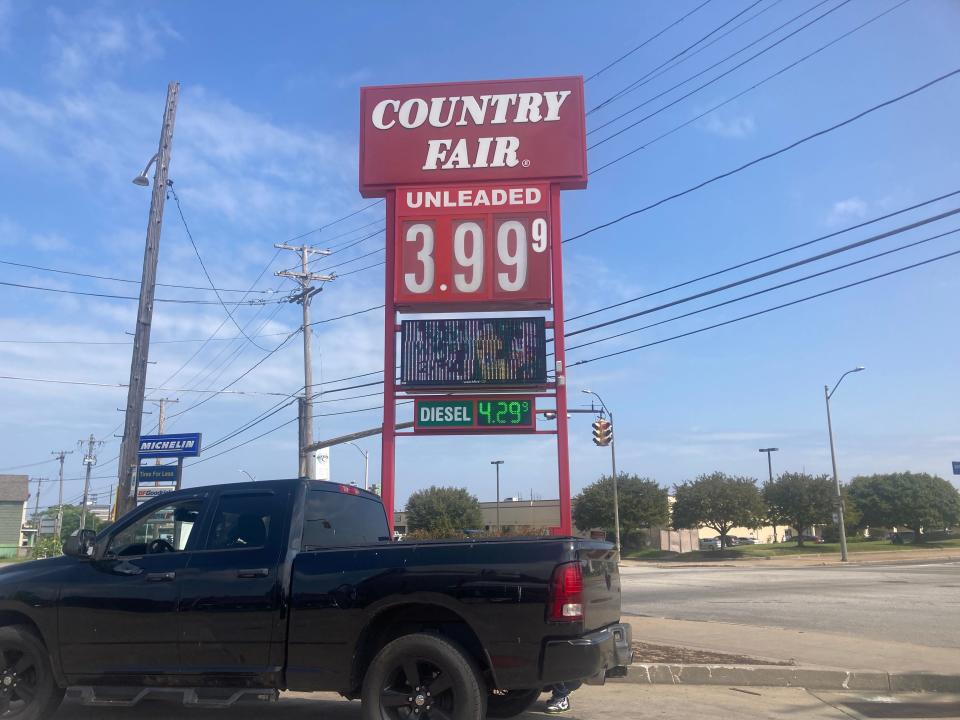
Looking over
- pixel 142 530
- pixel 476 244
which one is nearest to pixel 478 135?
pixel 476 244

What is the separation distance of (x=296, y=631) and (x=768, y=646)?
6916mm

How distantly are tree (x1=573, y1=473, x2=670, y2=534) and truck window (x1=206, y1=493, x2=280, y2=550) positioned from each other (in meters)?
54.5

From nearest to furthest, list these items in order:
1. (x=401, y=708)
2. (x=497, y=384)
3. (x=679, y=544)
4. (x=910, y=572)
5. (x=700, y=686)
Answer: (x=401, y=708), (x=700, y=686), (x=497, y=384), (x=910, y=572), (x=679, y=544)

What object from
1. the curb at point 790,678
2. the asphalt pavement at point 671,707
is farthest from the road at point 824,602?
the asphalt pavement at point 671,707

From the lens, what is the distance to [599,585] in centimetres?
598

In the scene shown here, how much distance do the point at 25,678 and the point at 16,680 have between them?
0.06 meters

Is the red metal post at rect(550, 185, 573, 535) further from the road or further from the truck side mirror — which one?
the truck side mirror

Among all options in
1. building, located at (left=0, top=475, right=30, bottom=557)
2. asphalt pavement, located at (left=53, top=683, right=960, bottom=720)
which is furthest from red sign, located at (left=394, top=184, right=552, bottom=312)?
building, located at (left=0, top=475, right=30, bottom=557)

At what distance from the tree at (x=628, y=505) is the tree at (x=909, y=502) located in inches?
744

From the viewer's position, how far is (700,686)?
847 centimetres

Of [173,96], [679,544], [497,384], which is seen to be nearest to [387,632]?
[497,384]

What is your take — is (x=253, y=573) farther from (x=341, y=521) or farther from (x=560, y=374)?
(x=560, y=374)

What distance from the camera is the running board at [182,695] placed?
233 inches

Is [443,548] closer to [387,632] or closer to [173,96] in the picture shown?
[387,632]
